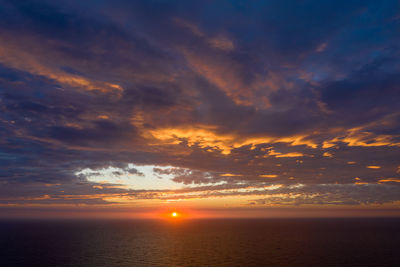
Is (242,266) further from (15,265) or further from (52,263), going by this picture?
(15,265)

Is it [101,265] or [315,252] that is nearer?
[101,265]

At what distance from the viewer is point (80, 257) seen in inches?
3322

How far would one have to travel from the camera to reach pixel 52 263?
248ft

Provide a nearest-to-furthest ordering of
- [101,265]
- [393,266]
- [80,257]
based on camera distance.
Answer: [393,266]
[101,265]
[80,257]

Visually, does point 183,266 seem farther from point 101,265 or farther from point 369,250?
point 369,250

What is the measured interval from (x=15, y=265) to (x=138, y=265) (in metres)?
34.1

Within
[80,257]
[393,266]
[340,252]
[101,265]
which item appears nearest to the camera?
[393,266]

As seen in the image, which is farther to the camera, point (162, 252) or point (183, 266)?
point (162, 252)

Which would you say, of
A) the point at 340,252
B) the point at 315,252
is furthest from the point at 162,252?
the point at 340,252

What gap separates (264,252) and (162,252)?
3565 centimetres

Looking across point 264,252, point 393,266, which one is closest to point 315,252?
point 264,252

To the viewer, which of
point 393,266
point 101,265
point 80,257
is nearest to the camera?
point 393,266

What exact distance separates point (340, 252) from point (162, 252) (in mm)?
61108

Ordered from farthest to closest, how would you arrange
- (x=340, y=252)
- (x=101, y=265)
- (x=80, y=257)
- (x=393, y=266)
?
(x=340, y=252) → (x=80, y=257) → (x=101, y=265) → (x=393, y=266)
